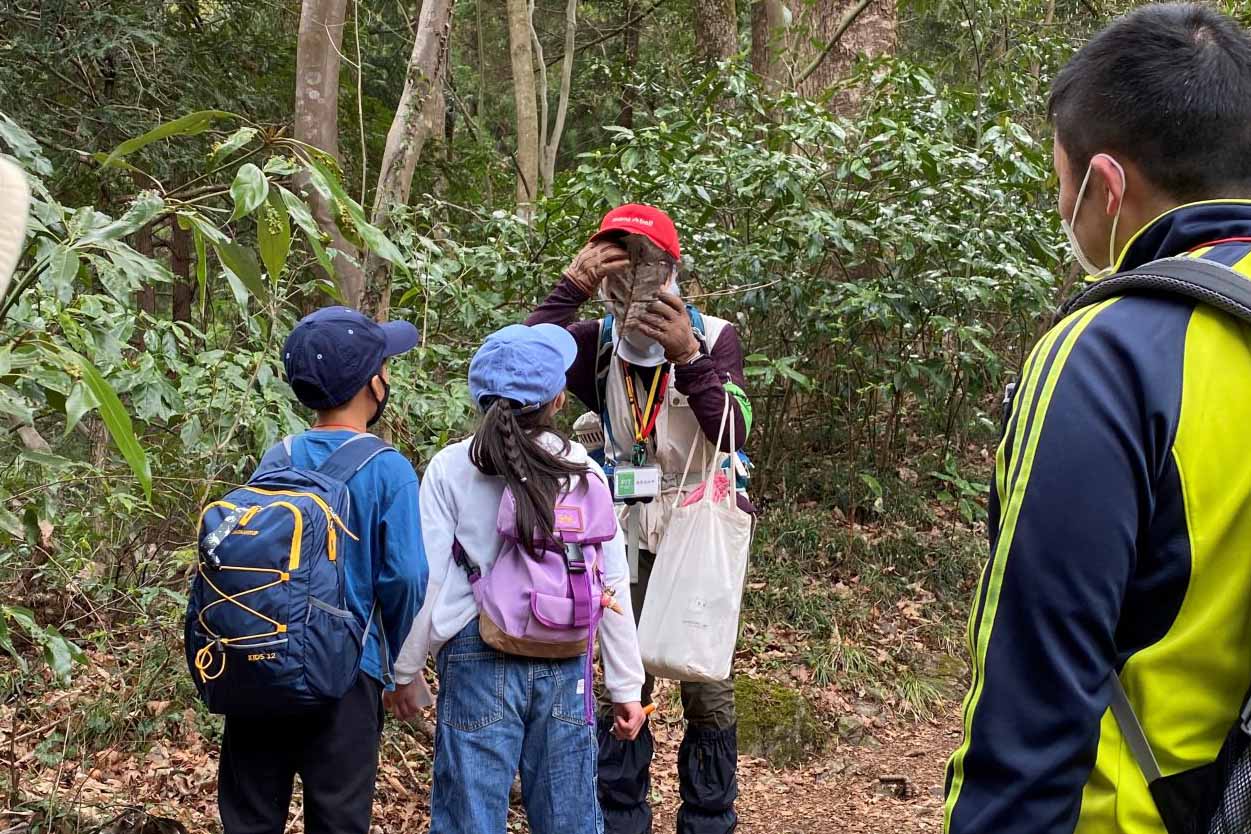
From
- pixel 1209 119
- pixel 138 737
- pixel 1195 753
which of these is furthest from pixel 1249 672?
pixel 138 737

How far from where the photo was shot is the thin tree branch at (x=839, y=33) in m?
8.25

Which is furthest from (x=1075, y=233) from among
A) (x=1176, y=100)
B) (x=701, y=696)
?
(x=701, y=696)

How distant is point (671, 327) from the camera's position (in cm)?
374

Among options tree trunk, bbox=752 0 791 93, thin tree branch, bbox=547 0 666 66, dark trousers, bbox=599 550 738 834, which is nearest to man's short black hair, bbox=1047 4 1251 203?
dark trousers, bbox=599 550 738 834

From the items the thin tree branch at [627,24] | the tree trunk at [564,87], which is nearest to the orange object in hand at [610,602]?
the tree trunk at [564,87]

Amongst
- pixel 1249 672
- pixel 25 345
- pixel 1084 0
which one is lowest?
pixel 1249 672

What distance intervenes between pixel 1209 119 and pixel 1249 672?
71 cm

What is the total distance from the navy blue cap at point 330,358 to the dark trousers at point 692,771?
1377 millimetres

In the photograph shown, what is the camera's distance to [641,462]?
3.97m

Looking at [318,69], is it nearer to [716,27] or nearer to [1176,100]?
[1176,100]

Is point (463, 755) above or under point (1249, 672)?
under

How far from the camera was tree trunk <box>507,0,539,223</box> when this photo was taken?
13531mm

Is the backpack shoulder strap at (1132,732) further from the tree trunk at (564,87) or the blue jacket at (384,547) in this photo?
the tree trunk at (564,87)

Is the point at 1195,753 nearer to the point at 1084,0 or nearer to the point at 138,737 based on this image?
the point at 138,737
